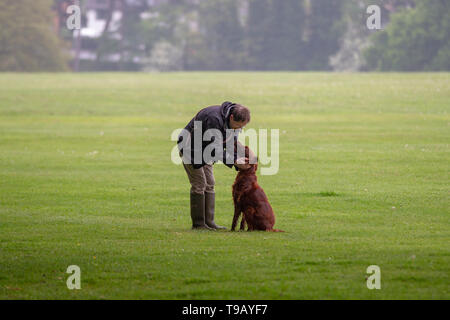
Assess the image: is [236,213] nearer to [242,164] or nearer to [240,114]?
[242,164]

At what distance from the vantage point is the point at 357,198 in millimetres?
15922

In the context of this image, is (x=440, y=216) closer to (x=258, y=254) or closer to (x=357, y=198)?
(x=357, y=198)

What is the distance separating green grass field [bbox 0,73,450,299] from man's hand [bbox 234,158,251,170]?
88 cm

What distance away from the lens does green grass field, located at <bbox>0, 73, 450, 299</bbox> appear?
9180mm

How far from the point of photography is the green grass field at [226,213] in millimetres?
9180

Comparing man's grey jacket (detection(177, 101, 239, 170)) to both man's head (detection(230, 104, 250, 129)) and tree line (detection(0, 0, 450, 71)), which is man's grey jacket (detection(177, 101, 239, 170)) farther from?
tree line (detection(0, 0, 450, 71))

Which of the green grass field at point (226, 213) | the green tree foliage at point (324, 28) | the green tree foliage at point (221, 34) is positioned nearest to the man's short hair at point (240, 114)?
the green grass field at point (226, 213)

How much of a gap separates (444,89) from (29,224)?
109ft

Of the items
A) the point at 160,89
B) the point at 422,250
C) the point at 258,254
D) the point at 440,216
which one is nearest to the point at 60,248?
the point at 258,254

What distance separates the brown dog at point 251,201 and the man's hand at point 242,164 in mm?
60

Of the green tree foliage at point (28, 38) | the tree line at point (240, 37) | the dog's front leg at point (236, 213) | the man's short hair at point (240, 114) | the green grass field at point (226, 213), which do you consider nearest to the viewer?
the green grass field at point (226, 213)

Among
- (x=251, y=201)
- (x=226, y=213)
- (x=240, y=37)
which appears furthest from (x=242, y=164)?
(x=240, y=37)

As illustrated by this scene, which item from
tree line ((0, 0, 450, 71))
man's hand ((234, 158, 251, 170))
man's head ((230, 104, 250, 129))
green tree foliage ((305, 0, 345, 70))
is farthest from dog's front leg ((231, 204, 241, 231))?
green tree foliage ((305, 0, 345, 70))

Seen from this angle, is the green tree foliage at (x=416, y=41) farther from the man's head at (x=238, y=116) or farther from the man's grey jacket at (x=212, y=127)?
the man's head at (x=238, y=116)
